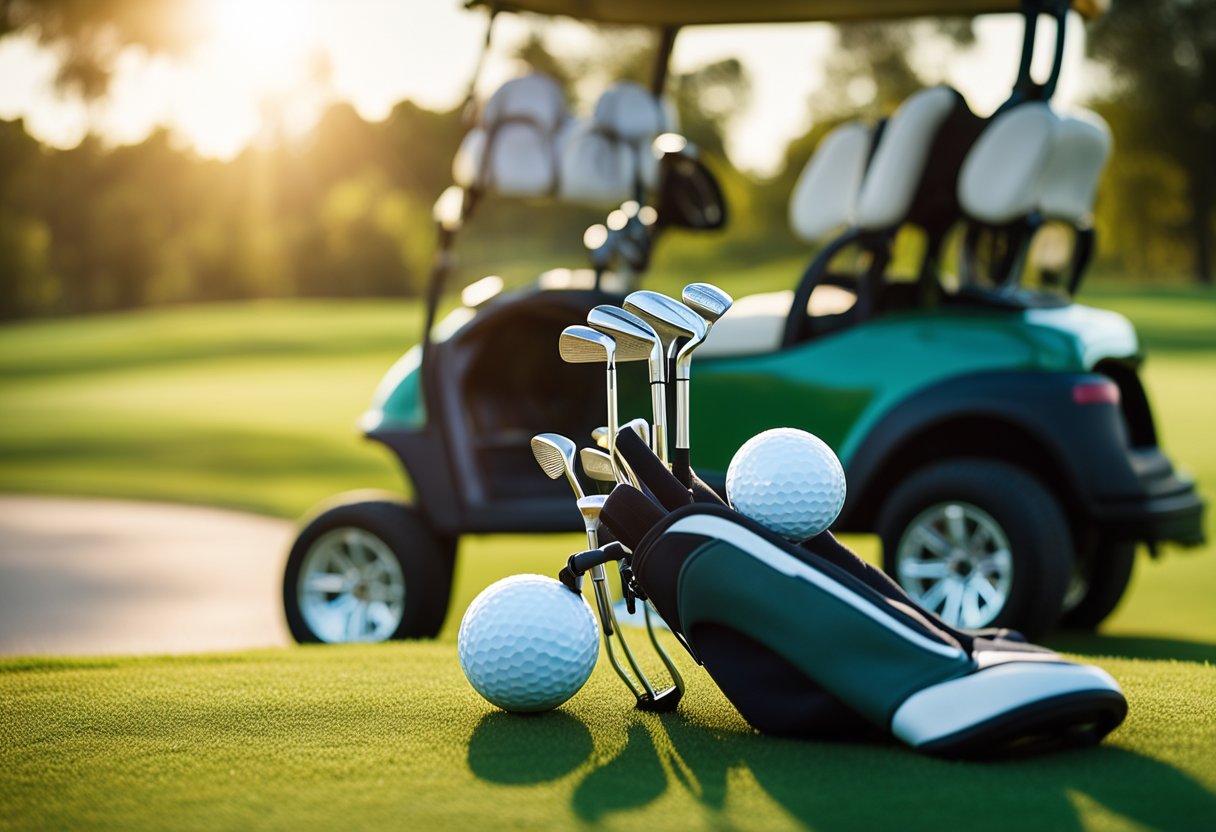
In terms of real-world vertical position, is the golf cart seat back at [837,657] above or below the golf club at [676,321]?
below

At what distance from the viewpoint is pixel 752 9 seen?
5766mm

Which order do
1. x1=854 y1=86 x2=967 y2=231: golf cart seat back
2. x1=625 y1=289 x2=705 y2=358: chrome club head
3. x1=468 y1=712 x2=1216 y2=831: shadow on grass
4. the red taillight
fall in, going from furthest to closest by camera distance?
1. x1=854 y1=86 x2=967 y2=231: golf cart seat back
2. the red taillight
3. x1=625 y1=289 x2=705 y2=358: chrome club head
4. x1=468 y1=712 x2=1216 y2=831: shadow on grass

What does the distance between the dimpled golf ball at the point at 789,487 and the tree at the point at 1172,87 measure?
35.2 metres

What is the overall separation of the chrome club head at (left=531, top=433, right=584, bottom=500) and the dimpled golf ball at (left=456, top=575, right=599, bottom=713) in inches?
9.5

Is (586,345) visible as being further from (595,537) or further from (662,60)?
(662,60)

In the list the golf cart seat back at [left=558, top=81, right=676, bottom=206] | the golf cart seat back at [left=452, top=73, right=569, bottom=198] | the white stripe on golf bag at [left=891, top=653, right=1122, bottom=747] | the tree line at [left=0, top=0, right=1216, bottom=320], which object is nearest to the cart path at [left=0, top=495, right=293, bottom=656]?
the golf cart seat back at [left=452, top=73, right=569, bottom=198]

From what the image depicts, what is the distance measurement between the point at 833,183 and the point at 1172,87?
3508cm

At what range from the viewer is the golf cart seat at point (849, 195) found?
16.0ft

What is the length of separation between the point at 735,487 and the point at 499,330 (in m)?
2.72

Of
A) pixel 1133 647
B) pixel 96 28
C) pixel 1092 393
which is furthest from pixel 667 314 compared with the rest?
pixel 96 28

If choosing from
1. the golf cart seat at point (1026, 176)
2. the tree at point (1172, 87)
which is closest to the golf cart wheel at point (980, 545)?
the golf cart seat at point (1026, 176)

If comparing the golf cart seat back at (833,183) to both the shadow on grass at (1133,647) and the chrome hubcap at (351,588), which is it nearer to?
the shadow on grass at (1133,647)

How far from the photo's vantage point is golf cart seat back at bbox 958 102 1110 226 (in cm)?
473

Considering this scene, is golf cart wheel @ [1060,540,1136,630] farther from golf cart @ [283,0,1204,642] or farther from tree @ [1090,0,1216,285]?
tree @ [1090,0,1216,285]
